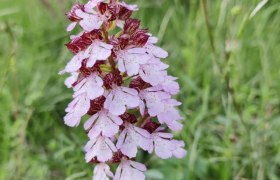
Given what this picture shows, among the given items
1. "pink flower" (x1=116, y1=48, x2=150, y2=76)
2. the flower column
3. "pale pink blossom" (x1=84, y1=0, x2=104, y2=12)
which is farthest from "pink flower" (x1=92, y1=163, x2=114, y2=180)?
"pale pink blossom" (x1=84, y1=0, x2=104, y2=12)

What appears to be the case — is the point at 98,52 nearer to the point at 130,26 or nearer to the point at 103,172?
the point at 130,26

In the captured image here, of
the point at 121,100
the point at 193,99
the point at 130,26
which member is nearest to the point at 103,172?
the point at 121,100

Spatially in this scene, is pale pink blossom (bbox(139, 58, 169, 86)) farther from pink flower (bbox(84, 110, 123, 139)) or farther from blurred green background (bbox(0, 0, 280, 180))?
blurred green background (bbox(0, 0, 280, 180))

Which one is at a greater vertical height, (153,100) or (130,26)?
(130,26)

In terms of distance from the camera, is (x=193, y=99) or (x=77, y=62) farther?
(x=193, y=99)

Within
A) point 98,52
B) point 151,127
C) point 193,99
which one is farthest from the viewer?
point 193,99

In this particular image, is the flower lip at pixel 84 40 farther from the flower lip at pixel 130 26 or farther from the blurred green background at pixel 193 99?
the blurred green background at pixel 193 99

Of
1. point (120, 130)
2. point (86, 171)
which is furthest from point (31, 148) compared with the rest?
point (120, 130)
